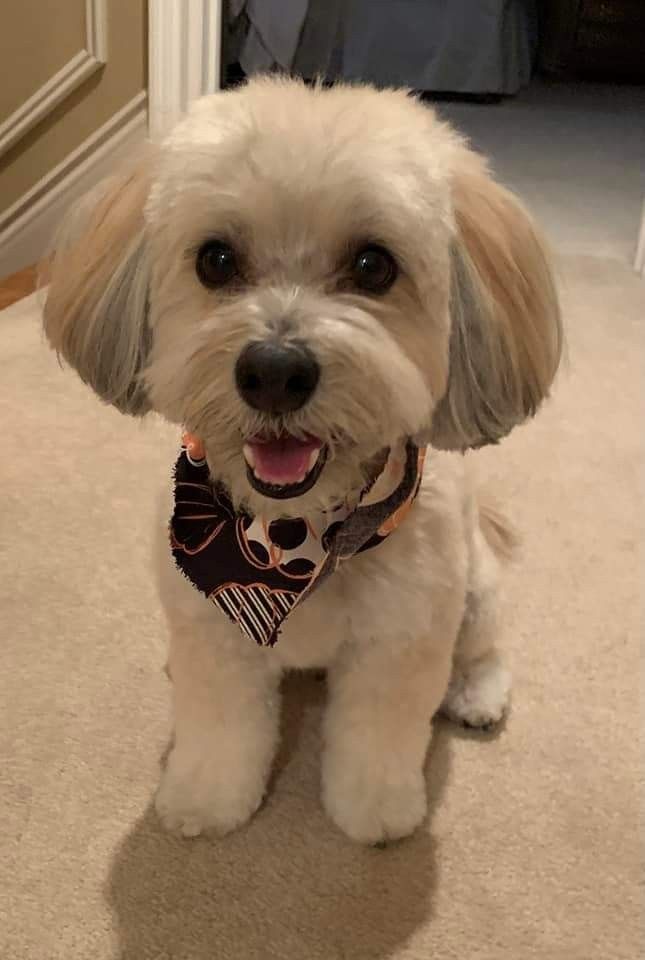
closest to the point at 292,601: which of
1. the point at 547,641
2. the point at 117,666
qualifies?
the point at 117,666

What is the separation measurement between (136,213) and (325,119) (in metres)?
0.20

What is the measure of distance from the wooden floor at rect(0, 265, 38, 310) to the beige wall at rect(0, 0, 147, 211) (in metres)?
0.16

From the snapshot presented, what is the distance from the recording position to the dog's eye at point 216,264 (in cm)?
87

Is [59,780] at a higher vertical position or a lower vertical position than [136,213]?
lower

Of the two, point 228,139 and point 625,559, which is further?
point 625,559

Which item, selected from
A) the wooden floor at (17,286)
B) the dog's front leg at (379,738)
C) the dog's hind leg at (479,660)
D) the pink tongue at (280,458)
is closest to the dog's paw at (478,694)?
the dog's hind leg at (479,660)

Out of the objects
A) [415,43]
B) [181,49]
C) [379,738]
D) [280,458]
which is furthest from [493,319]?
[415,43]

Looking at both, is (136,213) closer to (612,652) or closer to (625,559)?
(612,652)

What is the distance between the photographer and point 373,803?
1104 millimetres

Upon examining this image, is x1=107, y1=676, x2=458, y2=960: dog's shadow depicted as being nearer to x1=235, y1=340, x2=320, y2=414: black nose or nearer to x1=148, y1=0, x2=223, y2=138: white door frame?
x1=235, y1=340, x2=320, y2=414: black nose

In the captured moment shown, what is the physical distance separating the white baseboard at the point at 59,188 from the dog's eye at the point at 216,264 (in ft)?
5.28

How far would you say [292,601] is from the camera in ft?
3.24

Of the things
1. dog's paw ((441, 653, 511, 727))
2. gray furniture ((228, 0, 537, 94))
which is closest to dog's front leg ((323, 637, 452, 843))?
dog's paw ((441, 653, 511, 727))

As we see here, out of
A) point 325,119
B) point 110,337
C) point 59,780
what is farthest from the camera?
point 59,780
